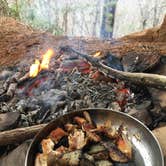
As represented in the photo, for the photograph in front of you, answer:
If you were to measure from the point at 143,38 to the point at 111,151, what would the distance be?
3290 mm

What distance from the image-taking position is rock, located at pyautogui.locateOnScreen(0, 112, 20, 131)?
11.5 feet

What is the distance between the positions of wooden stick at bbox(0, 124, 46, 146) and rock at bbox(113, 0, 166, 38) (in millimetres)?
7262

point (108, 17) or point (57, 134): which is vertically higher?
point (108, 17)

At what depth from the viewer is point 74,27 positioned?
392 inches

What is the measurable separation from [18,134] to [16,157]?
259mm

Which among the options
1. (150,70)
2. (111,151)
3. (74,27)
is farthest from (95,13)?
(111,151)

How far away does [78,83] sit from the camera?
424 cm

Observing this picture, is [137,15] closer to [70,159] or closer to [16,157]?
[16,157]

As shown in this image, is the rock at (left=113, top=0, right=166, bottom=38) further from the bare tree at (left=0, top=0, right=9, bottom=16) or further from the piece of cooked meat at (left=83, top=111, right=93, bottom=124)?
the piece of cooked meat at (left=83, top=111, right=93, bottom=124)

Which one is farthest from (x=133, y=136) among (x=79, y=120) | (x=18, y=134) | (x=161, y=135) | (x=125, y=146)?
(x=18, y=134)

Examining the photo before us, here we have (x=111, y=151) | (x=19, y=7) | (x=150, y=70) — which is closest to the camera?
(x=111, y=151)

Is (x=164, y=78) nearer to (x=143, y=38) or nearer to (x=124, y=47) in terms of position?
(x=124, y=47)

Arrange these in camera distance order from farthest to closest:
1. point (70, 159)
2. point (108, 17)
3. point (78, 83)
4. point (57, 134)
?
point (108, 17)
point (78, 83)
point (57, 134)
point (70, 159)

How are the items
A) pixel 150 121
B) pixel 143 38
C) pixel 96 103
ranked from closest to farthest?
1. pixel 150 121
2. pixel 96 103
3. pixel 143 38
